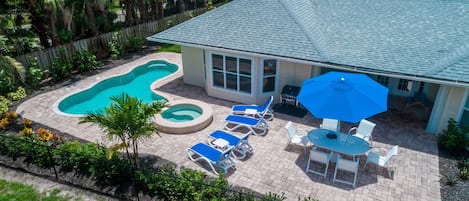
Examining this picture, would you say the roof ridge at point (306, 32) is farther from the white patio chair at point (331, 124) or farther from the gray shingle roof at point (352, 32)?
the white patio chair at point (331, 124)

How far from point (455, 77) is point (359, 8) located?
27.5 ft

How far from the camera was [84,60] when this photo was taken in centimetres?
2073

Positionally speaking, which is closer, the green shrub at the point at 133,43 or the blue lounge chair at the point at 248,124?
the blue lounge chair at the point at 248,124

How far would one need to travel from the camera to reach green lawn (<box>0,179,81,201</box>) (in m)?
9.84

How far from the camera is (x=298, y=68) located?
49.6ft

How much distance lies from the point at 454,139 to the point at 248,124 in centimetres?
794

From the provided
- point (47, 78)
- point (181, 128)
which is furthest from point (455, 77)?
point (47, 78)

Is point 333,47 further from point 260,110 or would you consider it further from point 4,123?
point 4,123

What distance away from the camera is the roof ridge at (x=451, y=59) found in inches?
483

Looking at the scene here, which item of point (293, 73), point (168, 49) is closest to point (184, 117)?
point (293, 73)

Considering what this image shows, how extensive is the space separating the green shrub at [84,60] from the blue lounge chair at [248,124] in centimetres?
1218

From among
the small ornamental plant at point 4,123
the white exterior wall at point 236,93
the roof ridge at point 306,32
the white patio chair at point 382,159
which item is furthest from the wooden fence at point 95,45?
the white patio chair at point 382,159

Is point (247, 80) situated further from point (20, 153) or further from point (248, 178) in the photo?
point (20, 153)

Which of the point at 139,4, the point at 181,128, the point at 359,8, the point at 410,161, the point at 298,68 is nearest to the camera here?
the point at 410,161
